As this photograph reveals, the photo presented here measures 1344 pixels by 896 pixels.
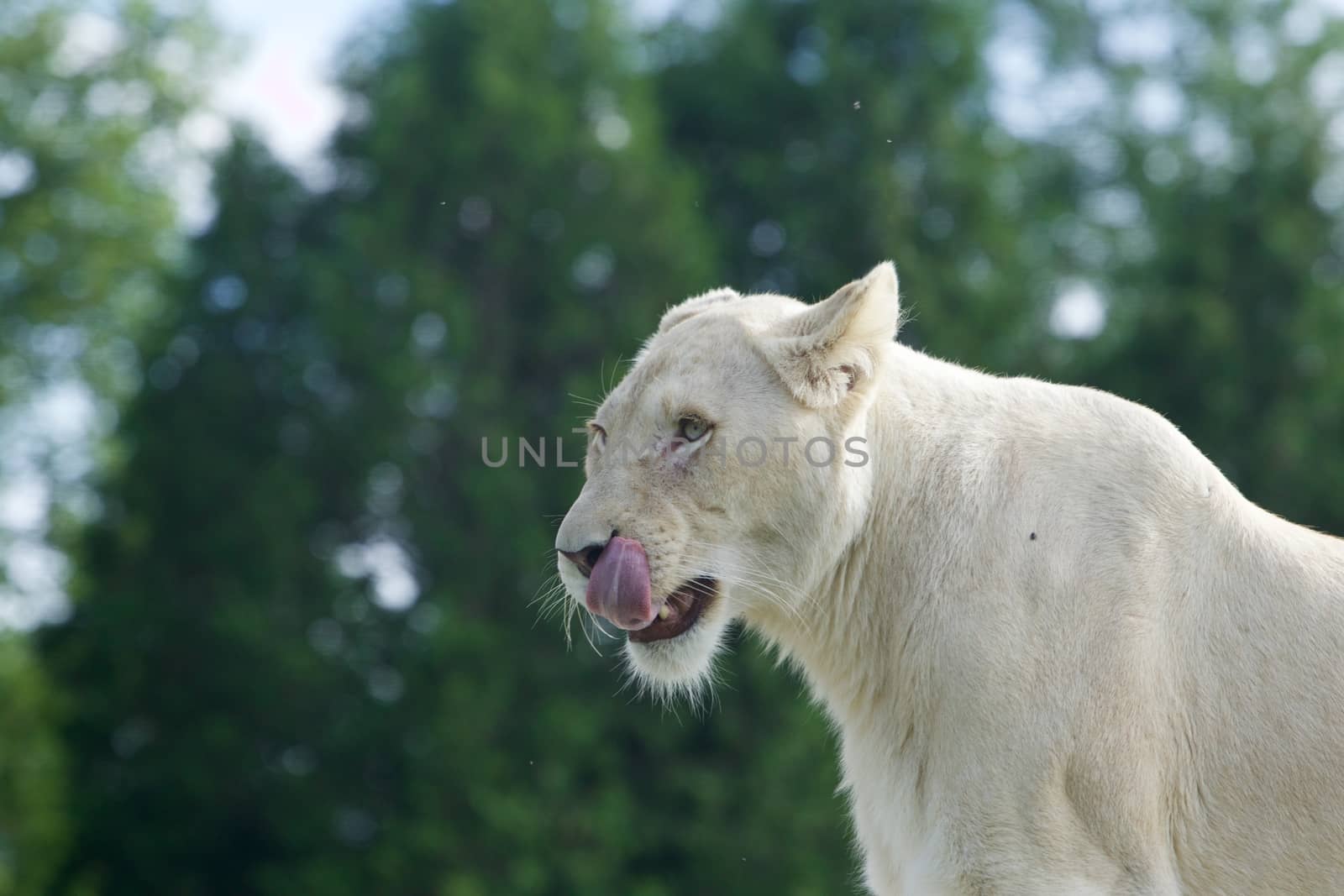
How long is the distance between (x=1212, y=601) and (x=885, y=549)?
1.01 meters

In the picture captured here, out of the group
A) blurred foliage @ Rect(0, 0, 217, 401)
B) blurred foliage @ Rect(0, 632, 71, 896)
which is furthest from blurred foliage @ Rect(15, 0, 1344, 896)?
blurred foliage @ Rect(0, 0, 217, 401)

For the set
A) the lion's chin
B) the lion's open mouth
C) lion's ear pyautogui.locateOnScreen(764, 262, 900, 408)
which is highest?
lion's ear pyautogui.locateOnScreen(764, 262, 900, 408)

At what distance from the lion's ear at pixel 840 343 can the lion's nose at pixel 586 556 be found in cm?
79

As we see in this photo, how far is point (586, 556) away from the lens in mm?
4641

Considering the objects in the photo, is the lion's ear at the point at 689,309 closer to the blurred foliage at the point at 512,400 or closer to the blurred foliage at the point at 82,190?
the blurred foliage at the point at 512,400

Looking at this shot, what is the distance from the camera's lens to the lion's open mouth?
15.8ft

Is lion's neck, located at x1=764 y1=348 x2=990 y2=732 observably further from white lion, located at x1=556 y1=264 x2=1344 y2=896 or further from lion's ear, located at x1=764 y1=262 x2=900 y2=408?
lion's ear, located at x1=764 y1=262 x2=900 y2=408

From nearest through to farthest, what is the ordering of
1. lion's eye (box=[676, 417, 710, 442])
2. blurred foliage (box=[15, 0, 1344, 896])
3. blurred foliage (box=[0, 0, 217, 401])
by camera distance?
lion's eye (box=[676, 417, 710, 442]), blurred foliage (box=[15, 0, 1344, 896]), blurred foliage (box=[0, 0, 217, 401])

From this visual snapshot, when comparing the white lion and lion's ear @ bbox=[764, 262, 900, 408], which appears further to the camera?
lion's ear @ bbox=[764, 262, 900, 408]

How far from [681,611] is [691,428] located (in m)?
0.62

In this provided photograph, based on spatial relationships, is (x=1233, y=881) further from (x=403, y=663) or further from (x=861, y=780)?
(x=403, y=663)

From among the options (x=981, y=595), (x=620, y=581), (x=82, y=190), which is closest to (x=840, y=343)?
(x=981, y=595)

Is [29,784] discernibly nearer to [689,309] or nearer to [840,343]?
[689,309]

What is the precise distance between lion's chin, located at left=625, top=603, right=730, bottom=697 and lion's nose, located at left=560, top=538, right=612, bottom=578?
0.36 meters
